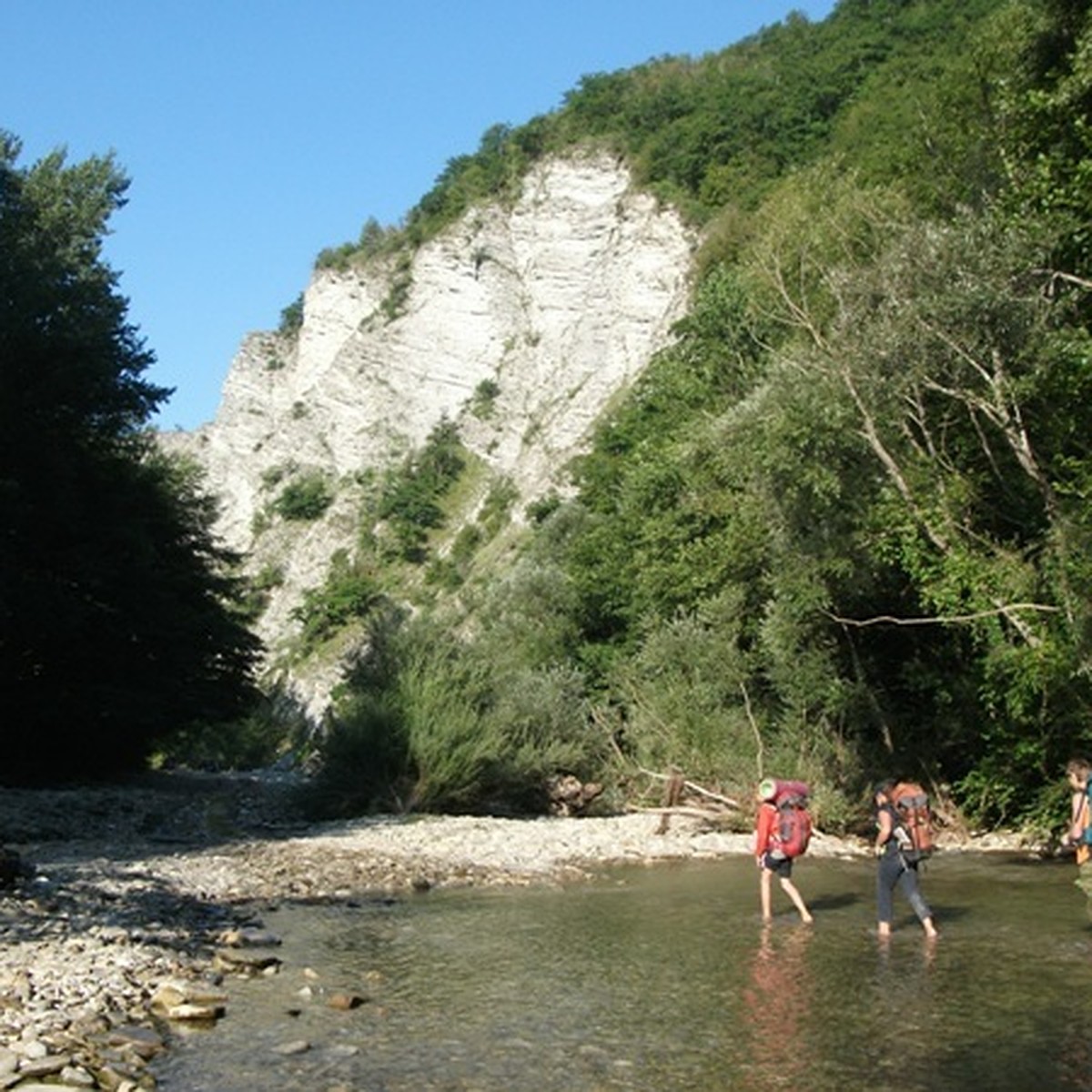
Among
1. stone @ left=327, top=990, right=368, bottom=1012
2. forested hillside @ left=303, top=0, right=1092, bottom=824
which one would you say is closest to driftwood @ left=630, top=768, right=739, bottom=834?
forested hillside @ left=303, top=0, right=1092, bottom=824

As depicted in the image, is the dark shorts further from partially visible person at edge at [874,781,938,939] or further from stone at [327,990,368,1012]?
stone at [327,990,368,1012]

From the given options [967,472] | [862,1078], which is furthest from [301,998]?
[967,472]

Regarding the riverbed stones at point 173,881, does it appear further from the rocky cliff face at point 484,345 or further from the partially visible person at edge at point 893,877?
the rocky cliff face at point 484,345

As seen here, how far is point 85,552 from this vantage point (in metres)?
29.1

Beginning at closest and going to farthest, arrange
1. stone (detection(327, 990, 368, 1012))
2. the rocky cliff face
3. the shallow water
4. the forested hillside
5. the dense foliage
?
the shallow water → stone (detection(327, 990, 368, 1012)) → the forested hillside → the dense foliage → the rocky cliff face

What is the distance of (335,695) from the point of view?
30.5m

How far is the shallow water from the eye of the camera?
8586 millimetres

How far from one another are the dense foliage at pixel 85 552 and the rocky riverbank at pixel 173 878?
288 cm

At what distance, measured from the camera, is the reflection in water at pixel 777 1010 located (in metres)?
8.66

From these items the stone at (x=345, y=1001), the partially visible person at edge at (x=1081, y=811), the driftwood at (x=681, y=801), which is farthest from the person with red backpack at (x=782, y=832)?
the driftwood at (x=681, y=801)

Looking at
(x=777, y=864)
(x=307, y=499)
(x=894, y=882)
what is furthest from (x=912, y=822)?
(x=307, y=499)

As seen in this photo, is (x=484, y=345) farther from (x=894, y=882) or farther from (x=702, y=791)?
(x=894, y=882)

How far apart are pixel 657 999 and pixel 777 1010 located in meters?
1.02

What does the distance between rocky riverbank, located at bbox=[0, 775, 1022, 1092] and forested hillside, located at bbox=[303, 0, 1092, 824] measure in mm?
2461
